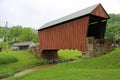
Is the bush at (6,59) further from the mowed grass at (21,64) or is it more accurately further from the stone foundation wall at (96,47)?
the stone foundation wall at (96,47)

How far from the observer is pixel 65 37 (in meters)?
32.8

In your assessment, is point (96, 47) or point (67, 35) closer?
point (96, 47)

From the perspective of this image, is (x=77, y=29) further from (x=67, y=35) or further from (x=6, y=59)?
(x=6, y=59)

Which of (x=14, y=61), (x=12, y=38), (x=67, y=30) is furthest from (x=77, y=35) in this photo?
(x=12, y=38)

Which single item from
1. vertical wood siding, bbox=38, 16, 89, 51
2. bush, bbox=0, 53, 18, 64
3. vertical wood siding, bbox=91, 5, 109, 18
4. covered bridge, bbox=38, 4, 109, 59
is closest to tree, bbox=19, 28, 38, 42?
vertical wood siding, bbox=38, 16, 89, 51

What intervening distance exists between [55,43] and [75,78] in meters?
20.2

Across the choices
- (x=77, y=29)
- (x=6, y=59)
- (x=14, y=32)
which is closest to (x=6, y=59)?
(x=6, y=59)

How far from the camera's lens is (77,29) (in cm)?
3028

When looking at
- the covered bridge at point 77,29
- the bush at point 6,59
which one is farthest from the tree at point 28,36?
the covered bridge at point 77,29

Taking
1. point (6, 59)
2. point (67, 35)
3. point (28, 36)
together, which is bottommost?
point (6, 59)

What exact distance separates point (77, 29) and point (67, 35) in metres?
2.54

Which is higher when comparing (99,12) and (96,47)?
(99,12)

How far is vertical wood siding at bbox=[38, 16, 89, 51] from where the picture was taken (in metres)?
29.2

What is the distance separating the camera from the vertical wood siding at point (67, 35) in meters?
29.2
